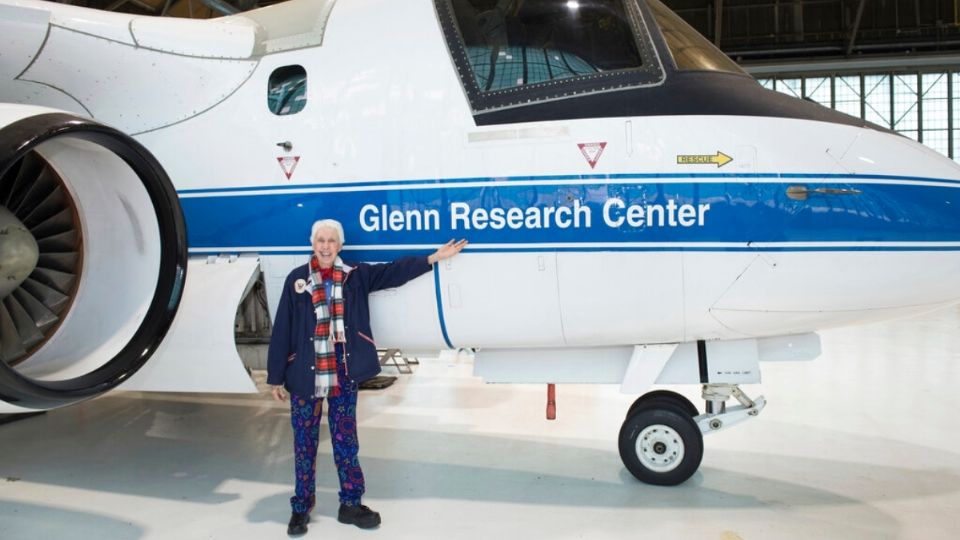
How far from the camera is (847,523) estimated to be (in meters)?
3.80

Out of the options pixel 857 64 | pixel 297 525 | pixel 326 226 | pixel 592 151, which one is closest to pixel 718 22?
pixel 857 64

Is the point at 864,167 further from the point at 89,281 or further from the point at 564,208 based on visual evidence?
the point at 89,281

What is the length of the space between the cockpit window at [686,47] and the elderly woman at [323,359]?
2.06 metres

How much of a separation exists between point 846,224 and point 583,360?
1.57 meters

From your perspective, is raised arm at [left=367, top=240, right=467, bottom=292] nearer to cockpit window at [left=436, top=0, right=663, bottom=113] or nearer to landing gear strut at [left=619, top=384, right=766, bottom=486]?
cockpit window at [left=436, top=0, right=663, bottom=113]

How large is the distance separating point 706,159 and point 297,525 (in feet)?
9.03

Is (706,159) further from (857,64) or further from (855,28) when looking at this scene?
(857,64)

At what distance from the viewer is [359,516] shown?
3889mm

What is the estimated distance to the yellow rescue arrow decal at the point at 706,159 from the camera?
387cm

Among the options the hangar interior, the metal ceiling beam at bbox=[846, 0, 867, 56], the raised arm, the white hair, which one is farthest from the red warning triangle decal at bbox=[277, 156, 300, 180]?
the metal ceiling beam at bbox=[846, 0, 867, 56]

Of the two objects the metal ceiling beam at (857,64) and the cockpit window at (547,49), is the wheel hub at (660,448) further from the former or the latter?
the metal ceiling beam at (857,64)

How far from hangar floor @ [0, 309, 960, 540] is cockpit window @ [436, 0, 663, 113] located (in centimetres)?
220

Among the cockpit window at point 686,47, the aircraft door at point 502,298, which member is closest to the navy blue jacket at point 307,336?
the aircraft door at point 502,298

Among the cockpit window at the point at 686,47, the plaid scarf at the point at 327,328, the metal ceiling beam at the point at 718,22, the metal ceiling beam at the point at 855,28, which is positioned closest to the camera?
the plaid scarf at the point at 327,328
